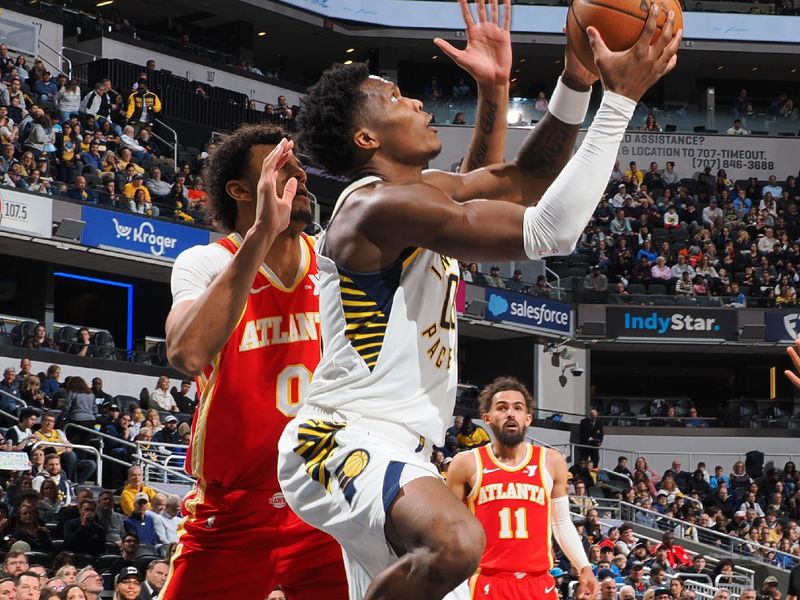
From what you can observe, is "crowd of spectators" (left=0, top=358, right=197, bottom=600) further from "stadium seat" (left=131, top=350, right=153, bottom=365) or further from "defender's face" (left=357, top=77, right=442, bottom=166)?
"defender's face" (left=357, top=77, right=442, bottom=166)

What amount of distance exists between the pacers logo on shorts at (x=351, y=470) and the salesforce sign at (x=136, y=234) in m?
19.7

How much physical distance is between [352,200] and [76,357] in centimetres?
1872

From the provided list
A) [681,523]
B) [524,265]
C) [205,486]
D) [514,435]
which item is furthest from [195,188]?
[205,486]

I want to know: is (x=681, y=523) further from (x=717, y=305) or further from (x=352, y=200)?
(x=352, y=200)

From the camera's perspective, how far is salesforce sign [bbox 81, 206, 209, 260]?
2334cm

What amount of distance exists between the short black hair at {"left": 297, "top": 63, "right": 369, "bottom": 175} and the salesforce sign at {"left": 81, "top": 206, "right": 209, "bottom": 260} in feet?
62.6

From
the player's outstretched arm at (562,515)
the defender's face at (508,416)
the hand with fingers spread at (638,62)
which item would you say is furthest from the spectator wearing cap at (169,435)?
the hand with fingers spread at (638,62)

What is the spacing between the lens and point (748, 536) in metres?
24.9

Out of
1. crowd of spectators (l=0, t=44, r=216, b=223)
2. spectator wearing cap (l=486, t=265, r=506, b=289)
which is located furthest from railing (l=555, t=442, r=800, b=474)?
crowd of spectators (l=0, t=44, r=216, b=223)

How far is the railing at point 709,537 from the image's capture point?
78.0 feet

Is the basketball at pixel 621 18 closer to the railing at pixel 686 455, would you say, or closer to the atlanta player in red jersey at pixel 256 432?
the atlanta player in red jersey at pixel 256 432

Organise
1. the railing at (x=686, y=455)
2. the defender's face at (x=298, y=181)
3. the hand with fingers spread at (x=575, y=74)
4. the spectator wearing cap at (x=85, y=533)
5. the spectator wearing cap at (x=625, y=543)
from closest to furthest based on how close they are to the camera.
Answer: the hand with fingers spread at (x=575, y=74), the defender's face at (x=298, y=181), the spectator wearing cap at (x=85, y=533), the spectator wearing cap at (x=625, y=543), the railing at (x=686, y=455)

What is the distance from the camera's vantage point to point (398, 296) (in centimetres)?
439

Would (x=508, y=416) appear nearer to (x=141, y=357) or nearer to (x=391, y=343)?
(x=391, y=343)
